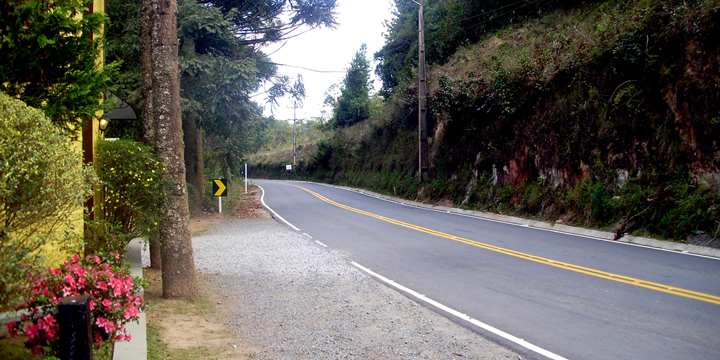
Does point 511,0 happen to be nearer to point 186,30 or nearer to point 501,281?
point 186,30

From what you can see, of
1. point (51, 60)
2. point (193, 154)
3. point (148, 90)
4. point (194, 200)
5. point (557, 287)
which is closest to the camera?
point (51, 60)

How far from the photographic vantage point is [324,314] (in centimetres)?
742

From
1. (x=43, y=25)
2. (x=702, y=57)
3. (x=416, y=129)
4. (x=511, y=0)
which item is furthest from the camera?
(x=416, y=129)

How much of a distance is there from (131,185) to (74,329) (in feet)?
13.9

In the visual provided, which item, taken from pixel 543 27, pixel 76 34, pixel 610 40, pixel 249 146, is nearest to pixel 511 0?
pixel 543 27

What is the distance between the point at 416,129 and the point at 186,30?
19.9 m

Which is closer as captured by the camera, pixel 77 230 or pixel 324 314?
pixel 77 230

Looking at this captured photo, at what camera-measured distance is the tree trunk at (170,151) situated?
306 inches

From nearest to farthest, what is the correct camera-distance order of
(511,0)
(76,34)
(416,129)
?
(76,34)
(511,0)
(416,129)

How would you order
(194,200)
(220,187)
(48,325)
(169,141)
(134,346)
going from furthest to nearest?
1. (220,187)
2. (194,200)
3. (169,141)
4. (134,346)
5. (48,325)

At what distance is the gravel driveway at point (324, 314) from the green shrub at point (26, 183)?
2557 millimetres

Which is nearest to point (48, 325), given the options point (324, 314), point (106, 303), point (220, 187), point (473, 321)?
point (106, 303)

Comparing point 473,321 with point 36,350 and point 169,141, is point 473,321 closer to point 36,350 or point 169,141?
point 36,350

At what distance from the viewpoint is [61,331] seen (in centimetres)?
389
